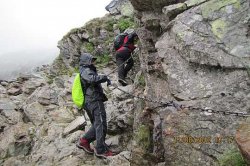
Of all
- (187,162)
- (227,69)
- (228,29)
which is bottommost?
(187,162)

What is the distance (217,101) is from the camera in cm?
1022

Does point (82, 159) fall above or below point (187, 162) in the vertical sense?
below

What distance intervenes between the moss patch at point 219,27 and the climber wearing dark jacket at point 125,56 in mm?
6732

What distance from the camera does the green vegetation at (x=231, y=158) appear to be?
8.52 m

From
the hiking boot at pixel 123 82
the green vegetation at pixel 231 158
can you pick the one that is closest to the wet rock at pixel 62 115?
the hiking boot at pixel 123 82

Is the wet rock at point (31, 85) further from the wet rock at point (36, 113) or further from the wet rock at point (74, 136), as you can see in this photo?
the wet rock at point (74, 136)

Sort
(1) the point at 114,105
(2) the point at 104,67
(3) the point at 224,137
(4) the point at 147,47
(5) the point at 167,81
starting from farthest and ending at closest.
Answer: (2) the point at 104,67 → (1) the point at 114,105 → (4) the point at 147,47 → (5) the point at 167,81 → (3) the point at 224,137

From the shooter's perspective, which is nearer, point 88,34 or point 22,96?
point 22,96

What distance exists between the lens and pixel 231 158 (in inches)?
348

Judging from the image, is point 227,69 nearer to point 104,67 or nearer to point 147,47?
point 147,47

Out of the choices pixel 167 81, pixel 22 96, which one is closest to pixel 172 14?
pixel 167 81

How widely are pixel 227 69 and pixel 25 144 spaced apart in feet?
36.7

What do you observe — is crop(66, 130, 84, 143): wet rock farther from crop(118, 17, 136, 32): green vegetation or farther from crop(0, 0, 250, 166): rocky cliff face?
crop(118, 17, 136, 32): green vegetation

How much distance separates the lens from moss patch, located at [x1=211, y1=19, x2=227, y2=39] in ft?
36.4
